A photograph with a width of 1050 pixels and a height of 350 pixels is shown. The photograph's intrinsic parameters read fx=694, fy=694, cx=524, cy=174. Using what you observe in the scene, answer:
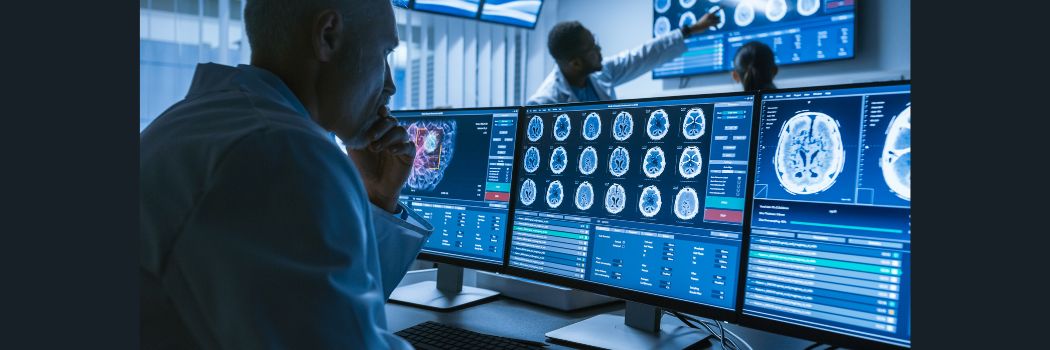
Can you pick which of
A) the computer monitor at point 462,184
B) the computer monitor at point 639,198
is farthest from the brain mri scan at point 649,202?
the computer monitor at point 462,184

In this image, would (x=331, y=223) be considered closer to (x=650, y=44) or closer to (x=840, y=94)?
(x=840, y=94)

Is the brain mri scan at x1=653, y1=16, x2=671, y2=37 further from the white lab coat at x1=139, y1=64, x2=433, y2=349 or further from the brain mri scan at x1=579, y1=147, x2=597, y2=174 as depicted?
the white lab coat at x1=139, y1=64, x2=433, y2=349

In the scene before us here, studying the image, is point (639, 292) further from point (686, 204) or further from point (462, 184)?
point (462, 184)

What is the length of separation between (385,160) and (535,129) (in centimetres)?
30

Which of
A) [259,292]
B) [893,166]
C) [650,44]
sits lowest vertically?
[259,292]

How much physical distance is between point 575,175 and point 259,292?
77 cm

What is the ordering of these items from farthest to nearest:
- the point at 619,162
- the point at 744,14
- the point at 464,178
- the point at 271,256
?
the point at 744,14
the point at 464,178
the point at 619,162
the point at 271,256

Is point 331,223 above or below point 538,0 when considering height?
below

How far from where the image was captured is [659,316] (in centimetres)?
124

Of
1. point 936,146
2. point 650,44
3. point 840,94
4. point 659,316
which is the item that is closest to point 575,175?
point 659,316

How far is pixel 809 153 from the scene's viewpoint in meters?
0.99

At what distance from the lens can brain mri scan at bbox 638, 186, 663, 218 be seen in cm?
117

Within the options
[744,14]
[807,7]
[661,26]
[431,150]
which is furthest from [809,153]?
[661,26]

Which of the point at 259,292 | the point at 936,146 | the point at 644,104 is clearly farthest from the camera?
the point at 644,104
